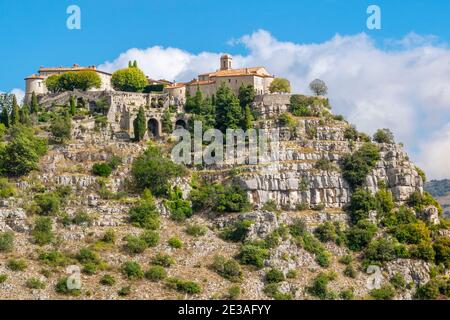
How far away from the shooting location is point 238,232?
68062 millimetres

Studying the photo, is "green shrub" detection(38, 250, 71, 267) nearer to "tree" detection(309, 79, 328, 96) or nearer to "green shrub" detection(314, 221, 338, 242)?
"green shrub" detection(314, 221, 338, 242)

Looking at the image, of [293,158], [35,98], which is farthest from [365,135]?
[35,98]

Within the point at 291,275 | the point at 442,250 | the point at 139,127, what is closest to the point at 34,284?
the point at 291,275

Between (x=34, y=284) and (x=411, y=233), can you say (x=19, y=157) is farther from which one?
(x=411, y=233)

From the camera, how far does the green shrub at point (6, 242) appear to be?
62156 mm

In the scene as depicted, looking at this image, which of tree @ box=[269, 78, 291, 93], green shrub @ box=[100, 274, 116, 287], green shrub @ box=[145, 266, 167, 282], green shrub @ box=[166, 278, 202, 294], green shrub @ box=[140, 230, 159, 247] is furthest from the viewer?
tree @ box=[269, 78, 291, 93]

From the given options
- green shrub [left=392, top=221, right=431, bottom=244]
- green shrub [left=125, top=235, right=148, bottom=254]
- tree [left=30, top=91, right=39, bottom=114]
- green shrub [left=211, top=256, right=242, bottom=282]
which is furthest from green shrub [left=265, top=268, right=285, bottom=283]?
tree [left=30, top=91, right=39, bottom=114]

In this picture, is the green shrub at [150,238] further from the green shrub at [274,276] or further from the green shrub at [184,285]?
the green shrub at [274,276]

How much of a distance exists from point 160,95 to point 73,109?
9843 mm

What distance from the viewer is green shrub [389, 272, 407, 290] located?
66.8 m

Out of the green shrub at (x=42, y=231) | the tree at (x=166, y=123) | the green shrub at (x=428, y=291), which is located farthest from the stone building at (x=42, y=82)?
the green shrub at (x=428, y=291)

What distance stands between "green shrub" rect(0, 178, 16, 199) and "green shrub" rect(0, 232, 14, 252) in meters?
5.75

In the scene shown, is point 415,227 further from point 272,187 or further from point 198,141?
point 198,141

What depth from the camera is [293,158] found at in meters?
75.4
